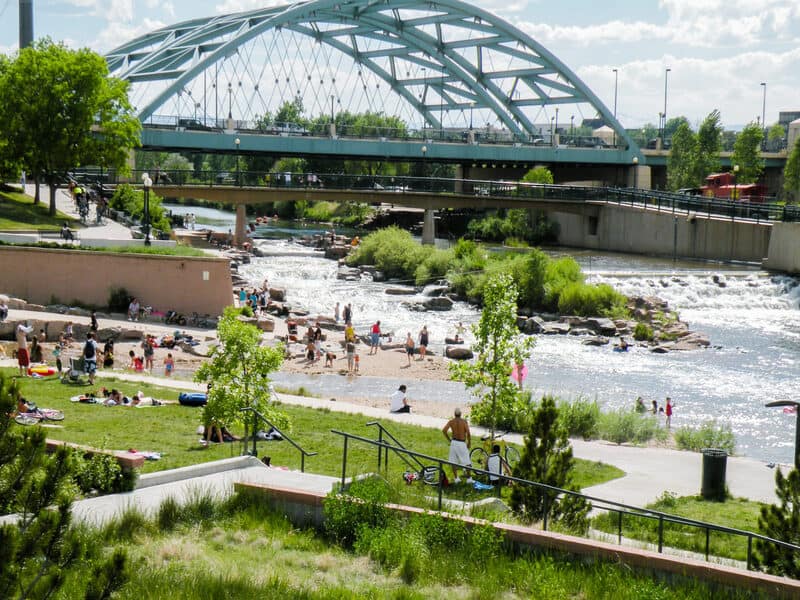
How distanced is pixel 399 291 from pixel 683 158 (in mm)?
44752

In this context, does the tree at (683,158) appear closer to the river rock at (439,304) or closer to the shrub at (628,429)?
the river rock at (439,304)

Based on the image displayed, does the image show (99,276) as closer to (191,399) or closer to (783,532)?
(191,399)

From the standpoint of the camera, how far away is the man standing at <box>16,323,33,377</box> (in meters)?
24.7

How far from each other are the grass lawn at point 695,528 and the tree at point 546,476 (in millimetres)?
990

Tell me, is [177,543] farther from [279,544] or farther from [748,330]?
[748,330]

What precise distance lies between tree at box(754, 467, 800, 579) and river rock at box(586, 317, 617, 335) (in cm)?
2827

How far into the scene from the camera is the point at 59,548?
7.08m

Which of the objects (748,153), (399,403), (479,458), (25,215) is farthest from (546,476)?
(748,153)

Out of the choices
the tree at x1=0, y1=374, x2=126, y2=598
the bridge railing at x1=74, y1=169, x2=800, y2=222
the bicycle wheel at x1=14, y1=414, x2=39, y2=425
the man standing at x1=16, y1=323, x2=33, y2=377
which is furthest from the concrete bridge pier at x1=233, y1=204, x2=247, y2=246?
the tree at x1=0, y1=374, x2=126, y2=598

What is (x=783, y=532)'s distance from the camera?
1186cm

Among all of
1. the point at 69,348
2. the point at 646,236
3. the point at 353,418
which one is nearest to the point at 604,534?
the point at 353,418

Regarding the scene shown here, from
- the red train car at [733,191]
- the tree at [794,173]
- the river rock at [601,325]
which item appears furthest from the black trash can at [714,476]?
the tree at [794,173]

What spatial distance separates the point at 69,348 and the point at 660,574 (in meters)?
22.3

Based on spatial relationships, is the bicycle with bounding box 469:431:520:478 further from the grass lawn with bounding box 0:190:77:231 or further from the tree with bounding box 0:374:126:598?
the grass lawn with bounding box 0:190:77:231
